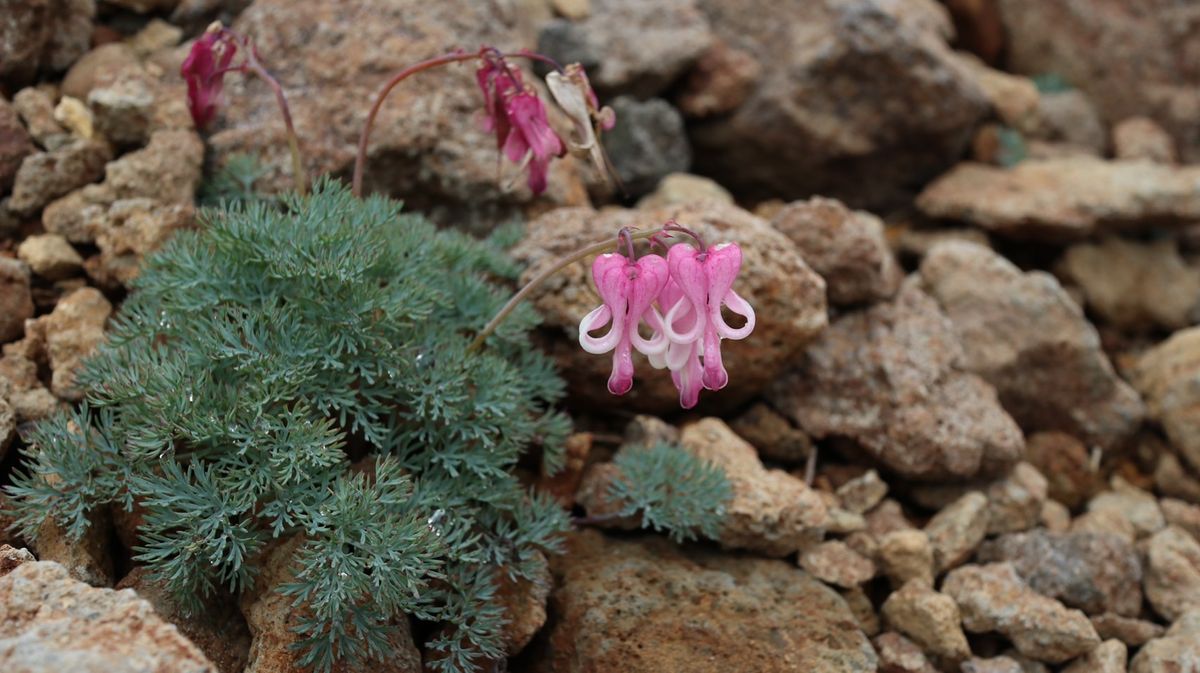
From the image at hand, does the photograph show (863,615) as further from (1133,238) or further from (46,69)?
(46,69)

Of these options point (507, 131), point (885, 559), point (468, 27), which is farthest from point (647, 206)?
point (885, 559)

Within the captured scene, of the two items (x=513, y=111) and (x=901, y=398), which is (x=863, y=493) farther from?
(x=513, y=111)

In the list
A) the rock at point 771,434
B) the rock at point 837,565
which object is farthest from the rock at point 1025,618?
the rock at point 771,434

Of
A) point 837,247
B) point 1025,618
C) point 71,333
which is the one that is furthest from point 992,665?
point 71,333

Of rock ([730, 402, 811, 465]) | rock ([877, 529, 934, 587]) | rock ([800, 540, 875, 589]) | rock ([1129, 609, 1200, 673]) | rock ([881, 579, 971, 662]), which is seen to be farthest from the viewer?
rock ([730, 402, 811, 465])

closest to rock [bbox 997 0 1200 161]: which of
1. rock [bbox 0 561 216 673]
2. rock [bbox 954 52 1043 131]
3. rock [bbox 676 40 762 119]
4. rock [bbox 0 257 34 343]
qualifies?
rock [bbox 954 52 1043 131]

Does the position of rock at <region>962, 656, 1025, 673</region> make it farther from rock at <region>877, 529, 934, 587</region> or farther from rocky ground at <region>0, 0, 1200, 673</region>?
rock at <region>877, 529, 934, 587</region>
